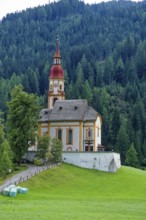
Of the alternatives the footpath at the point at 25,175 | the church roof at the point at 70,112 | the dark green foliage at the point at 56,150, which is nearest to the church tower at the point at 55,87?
the church roof at the point at 70,112

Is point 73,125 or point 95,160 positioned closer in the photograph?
point 95,160

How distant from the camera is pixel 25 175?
6888cm

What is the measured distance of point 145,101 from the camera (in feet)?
568

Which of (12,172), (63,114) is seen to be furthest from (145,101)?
(12,172)

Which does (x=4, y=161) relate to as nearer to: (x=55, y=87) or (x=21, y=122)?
(x=21, y=122)

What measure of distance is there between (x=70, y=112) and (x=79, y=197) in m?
35.3

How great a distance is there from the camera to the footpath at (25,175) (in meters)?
62.8

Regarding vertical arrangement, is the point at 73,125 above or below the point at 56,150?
above

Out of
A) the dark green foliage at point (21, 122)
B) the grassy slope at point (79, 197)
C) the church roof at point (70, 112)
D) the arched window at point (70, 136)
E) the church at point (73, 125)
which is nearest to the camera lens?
the grassy slope at point (79, 197)

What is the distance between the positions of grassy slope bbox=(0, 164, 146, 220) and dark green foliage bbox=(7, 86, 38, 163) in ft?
22.9

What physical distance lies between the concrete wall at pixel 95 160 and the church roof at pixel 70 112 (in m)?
9.27

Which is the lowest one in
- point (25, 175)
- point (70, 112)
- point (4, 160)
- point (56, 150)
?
point (25, 175)

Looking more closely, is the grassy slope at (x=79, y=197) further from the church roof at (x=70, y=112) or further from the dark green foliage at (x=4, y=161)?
the church roof at (x=70, y=112)

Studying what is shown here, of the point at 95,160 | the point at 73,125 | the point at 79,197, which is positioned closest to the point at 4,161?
the point at 79,197
